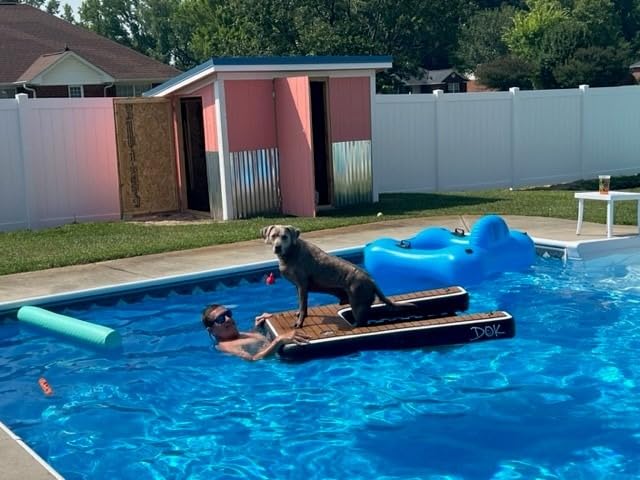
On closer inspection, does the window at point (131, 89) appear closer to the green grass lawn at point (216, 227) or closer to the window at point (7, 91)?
the window at point (7, 91)

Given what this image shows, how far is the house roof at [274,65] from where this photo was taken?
1506 cm

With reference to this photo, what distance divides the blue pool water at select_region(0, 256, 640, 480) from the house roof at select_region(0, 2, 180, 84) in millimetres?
26550

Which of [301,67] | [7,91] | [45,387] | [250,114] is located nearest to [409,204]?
[301,67]

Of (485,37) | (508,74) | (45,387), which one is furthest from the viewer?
(485,37)

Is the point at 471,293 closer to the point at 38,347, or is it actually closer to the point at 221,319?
the point at 221,319

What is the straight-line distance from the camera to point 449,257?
10758mm

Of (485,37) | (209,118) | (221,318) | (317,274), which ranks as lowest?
(221,318)

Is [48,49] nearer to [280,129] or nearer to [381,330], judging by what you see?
[280,129]

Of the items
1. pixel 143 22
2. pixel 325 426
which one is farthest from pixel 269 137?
pixel 143 22

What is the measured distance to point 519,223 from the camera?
13906 millimetres

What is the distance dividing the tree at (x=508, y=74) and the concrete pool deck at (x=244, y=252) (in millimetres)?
41860

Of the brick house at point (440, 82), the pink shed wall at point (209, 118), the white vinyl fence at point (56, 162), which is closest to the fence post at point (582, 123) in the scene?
the pink shed wall at point (209, 118)

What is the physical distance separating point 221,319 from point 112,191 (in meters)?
8.58

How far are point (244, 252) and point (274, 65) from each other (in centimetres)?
459
